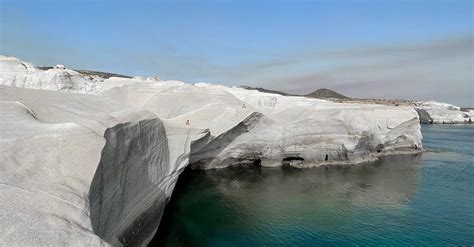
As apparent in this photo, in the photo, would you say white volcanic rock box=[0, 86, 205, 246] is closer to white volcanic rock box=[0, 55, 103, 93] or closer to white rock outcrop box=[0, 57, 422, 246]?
white rock outcrop box=[0, 57, 422, 246]

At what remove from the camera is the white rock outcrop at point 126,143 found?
22.4 feet

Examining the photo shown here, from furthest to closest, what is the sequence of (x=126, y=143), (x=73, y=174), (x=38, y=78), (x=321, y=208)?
(x=38, y=78) < (x=321, y=208) < (x=126, y=143) < (x=73, y=174)

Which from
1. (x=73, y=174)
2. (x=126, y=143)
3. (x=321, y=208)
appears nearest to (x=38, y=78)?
(x=126, y=143)

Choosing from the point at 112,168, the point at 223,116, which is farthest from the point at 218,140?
the point at 112,168

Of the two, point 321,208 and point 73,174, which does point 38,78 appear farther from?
point 73,174

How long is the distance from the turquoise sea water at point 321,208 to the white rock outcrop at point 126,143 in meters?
2.71

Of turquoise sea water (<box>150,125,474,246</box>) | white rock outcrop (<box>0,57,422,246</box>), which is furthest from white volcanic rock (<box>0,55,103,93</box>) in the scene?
turquoise sea water (<box>150,125,474,246</box>)

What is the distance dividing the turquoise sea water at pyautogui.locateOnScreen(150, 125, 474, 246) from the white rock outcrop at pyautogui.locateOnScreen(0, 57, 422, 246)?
2711mm

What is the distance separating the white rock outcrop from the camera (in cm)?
683

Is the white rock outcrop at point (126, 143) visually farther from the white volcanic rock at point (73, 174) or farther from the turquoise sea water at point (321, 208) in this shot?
the turquoise sea water at point (321, 208)

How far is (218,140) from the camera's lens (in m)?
32.7

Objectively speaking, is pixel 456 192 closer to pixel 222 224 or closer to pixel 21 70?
pixel 222 224

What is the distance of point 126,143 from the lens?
1310 centimetres

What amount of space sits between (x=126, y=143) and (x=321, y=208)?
15.0 metres
